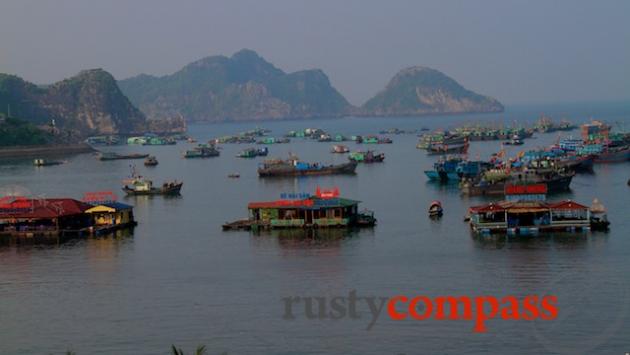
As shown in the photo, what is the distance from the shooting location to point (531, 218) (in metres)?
33.5

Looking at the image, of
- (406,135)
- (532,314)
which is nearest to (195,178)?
(532,314)

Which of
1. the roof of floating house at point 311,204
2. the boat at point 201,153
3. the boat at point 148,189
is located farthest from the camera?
the boat at point 201,153

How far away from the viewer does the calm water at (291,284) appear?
21094mm

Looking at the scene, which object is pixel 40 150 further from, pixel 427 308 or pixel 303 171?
pixel 427 308

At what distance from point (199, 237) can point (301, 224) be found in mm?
3464

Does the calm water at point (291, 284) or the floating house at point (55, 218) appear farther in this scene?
the floating house at point (55, 218)

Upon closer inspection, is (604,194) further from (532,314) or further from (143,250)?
(532,314)

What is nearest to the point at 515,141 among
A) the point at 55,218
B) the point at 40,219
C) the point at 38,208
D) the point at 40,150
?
the point at 40,150

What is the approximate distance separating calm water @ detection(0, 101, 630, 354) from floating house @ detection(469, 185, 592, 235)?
819 mm

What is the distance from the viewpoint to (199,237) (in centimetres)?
3600

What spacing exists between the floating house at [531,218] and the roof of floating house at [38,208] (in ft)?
45.9

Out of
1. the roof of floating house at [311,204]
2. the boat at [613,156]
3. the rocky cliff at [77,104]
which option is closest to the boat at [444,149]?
the boat at [613,156]

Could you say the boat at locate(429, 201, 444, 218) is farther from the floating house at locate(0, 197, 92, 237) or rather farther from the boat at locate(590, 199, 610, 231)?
the floating house at locate(0, 197, 92, 237)

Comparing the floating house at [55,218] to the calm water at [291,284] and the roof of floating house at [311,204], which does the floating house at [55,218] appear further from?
the roof of floating house at [311,204]
